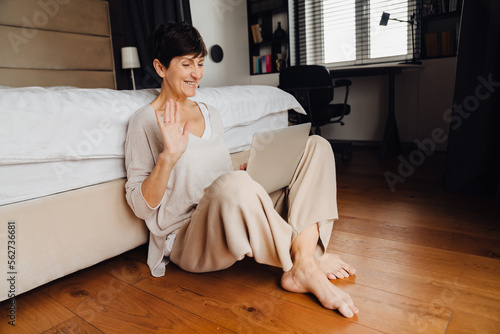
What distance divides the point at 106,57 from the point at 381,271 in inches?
128

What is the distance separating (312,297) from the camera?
1034 millimetres

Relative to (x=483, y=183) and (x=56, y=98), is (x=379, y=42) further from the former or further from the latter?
(x=56, y=98)

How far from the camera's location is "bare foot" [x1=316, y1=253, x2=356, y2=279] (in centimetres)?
113

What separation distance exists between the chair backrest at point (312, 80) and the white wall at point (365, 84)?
0.86 meters

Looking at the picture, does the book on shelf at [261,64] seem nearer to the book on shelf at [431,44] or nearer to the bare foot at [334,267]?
the book on shelf at [431,44]

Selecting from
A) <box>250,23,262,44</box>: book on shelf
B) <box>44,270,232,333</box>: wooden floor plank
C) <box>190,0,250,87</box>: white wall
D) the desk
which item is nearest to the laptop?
<box>44,270,232,333</box>: wooden floor plank

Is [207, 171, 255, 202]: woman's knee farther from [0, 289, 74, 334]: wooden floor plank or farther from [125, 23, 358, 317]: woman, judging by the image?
[0, 289, 74, 334]: wooden floor plank

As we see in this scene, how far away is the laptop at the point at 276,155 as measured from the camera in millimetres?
1057

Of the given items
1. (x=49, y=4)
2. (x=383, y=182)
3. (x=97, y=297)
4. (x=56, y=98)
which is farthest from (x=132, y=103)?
(x=49, y=4)

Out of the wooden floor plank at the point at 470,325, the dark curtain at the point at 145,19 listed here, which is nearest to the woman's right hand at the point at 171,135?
the wooden floor plank at the point at 470,325

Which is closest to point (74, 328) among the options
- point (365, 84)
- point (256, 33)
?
point (365, 84)

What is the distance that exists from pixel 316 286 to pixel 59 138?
33.1 inches

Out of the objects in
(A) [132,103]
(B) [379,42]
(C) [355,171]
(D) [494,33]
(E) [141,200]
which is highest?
(B) [379,42]

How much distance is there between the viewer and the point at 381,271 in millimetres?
1166
